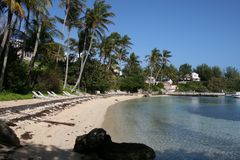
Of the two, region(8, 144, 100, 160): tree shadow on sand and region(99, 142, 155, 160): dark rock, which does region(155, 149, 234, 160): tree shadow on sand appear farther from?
region(8, 144, 100, 160): tree shadow on sand

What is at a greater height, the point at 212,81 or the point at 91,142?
the point at 212,81

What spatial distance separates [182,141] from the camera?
1241 centimetres

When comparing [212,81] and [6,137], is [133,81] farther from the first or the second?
[6,137]

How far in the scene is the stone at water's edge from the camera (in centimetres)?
762

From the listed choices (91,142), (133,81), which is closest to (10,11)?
(91,142)

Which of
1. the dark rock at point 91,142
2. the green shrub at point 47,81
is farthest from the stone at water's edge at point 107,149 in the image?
the green shrub at point 47,81

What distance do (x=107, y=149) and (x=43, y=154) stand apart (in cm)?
185

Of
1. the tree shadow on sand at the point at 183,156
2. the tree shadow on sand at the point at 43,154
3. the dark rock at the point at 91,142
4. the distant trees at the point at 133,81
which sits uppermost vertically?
the distant trees at the point at 133,81

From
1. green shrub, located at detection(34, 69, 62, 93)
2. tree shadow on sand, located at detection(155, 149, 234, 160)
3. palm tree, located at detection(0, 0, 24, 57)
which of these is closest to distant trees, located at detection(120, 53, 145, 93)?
green shrub, located at detection(34, 69, 62, 93)

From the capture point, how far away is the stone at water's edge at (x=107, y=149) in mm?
7621

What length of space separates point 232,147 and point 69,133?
7.15m

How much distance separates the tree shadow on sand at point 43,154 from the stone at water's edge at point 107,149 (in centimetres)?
34

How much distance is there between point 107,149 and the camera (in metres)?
7.90

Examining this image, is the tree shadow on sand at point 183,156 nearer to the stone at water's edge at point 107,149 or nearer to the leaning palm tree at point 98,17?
the stone at water's edge at point 107,149
